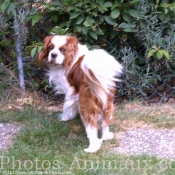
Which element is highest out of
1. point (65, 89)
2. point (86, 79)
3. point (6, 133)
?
point (86, 79)

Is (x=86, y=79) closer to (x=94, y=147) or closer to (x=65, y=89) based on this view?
(x=65, y=89)

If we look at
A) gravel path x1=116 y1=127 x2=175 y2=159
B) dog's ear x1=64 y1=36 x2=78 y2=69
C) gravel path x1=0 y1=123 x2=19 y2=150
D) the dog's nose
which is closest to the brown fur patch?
dog's ear x1=64 y1=36 x2=78 y2=69

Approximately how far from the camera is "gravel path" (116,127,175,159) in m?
4.15

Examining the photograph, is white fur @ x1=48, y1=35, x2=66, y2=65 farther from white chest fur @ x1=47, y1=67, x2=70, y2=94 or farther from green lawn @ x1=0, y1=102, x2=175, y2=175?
green lawn @ x1=0, y1=102, x2=175, y2=175

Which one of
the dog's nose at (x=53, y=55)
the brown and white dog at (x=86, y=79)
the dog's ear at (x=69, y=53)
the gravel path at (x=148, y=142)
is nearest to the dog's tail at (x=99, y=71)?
the brown and white dog at (x=86, y=79)

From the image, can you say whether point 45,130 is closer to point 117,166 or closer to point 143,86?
point 117,166

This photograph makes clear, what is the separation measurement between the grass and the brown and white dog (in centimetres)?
19

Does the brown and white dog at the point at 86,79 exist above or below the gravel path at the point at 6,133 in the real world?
above

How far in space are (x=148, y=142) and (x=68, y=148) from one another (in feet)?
2.73

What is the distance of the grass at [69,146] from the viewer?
3.81 meters

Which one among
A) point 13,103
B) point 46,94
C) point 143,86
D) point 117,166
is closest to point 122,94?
point 143,86

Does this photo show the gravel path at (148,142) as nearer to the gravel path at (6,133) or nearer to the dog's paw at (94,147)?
the dog's paw at (94,147)

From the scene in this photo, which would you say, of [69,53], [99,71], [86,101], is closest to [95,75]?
[99,71]

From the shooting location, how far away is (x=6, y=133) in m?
4.66
